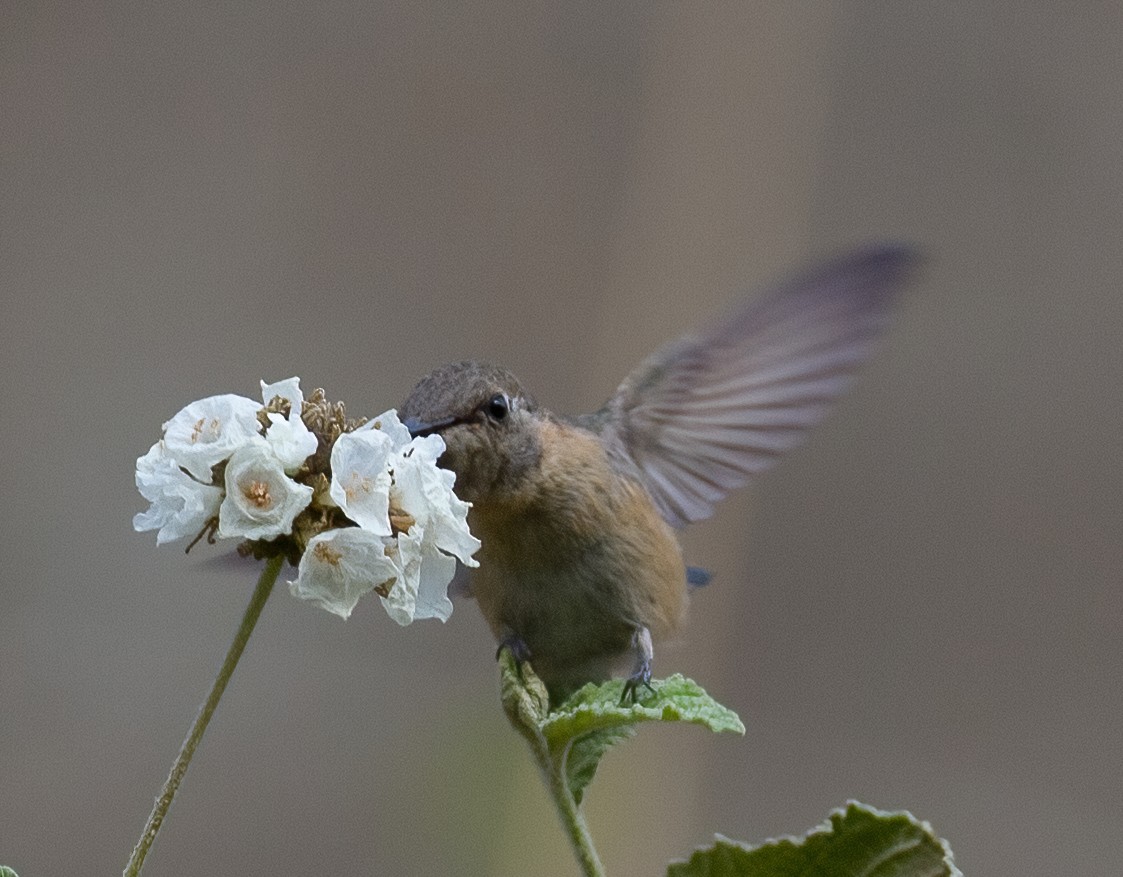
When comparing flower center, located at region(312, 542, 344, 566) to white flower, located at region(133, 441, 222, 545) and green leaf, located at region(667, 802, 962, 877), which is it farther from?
green leaf, located at region(667, 802, 962, 877)

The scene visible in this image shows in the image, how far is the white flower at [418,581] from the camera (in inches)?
24.5

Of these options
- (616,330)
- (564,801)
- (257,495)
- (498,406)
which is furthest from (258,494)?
(616,330)

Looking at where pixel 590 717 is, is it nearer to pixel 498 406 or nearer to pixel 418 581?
pixel 418 581

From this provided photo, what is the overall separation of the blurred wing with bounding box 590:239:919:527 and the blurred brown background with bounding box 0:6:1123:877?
136 centimetres

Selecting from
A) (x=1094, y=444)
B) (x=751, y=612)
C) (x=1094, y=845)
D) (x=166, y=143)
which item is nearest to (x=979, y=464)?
(x=1094, y=444)

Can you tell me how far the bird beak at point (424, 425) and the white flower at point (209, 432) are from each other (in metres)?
0.23

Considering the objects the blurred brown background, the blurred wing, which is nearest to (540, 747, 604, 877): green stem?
the blurred wing

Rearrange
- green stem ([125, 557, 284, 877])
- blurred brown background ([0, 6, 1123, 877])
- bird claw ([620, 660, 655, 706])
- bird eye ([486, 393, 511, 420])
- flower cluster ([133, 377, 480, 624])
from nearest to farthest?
green stem ([125, 557, 284, 877]) → flower cluster ([133, 377, 480, 624]) → bird claw ([620, 660, 655, 706]) → bird eye ([486, 393, 511, 420]) → blurred brown background ([0, 6, 1123, 877])

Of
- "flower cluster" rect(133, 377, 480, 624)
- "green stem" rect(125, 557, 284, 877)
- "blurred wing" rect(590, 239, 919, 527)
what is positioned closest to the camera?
"green stem" rect(125, 557, 284, 877)

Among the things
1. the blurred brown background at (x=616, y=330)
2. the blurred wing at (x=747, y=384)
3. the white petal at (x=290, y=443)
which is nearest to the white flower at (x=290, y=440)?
the white petal at (x=290, y=443)

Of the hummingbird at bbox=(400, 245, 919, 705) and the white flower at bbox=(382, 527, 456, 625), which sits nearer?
the white flower at bbox=(382, 527, 456, 625)

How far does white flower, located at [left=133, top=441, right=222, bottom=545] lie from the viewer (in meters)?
0.61

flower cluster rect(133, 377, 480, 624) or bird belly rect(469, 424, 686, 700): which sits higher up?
flower cluster rect(133, 377, 480, 624)

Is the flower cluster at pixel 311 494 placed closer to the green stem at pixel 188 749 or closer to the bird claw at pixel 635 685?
the green stem at pixel 188 749
